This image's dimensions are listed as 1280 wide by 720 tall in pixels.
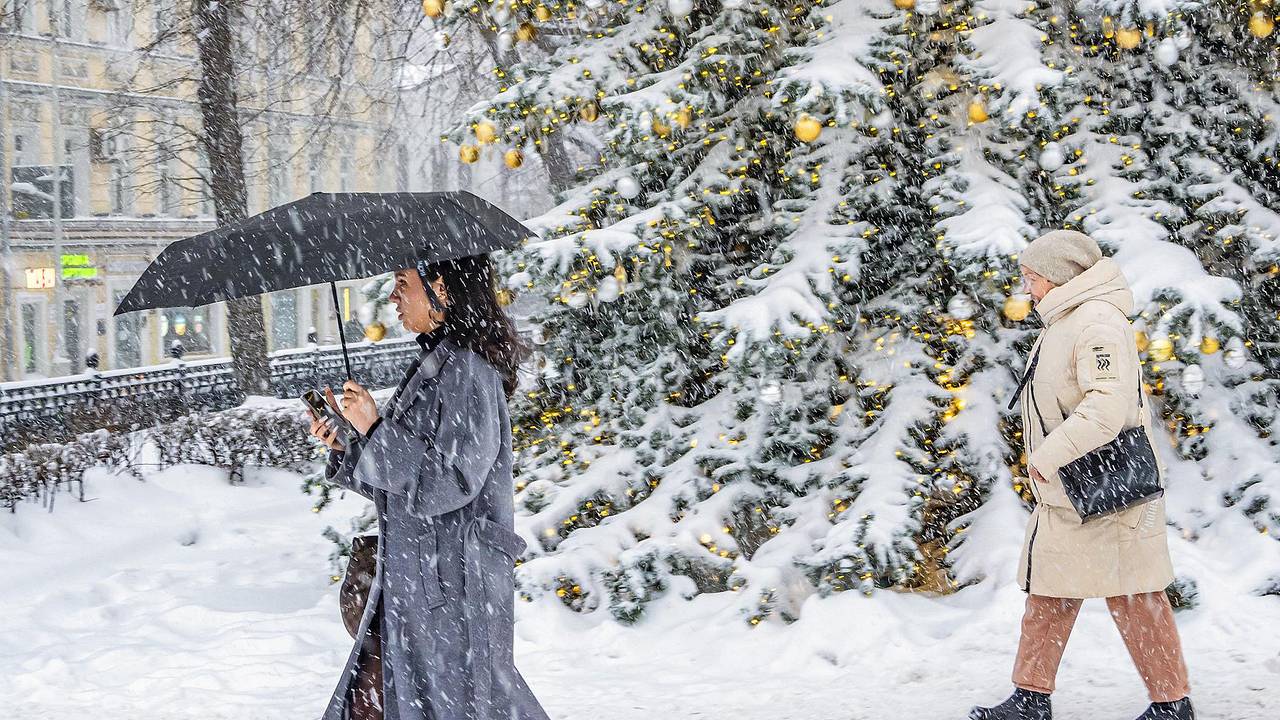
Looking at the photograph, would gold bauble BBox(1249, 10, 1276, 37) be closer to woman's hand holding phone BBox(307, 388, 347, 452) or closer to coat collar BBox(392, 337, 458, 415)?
coat collar BBox(392, 337, 458, 415)

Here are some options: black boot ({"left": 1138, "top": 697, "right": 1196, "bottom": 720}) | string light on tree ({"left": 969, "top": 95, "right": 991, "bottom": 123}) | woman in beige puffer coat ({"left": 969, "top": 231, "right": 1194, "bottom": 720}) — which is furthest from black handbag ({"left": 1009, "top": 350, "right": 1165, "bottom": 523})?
string light on tree ({"left": 969, "top": 95, "right": 991, "bottom": 123})

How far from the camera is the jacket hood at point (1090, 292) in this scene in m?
4.07

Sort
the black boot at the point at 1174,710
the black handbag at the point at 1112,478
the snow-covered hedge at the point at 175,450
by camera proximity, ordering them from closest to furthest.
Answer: the black handbag at the point at 1112,478
the black boot at the point at 1174,710
the snow-covered hedge at the point at 175,450

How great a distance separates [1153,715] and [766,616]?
2173 millimetres

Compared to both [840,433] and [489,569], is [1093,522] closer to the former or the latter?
[489,569]

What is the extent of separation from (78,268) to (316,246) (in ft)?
109

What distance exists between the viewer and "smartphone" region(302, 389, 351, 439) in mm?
3098

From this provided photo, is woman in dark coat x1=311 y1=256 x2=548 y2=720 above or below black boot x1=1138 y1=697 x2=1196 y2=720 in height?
above

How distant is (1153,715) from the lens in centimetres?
421

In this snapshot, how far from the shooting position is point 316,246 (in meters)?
3.18

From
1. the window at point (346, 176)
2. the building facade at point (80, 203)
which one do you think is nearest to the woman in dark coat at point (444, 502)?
the building facade at point (80, 203)

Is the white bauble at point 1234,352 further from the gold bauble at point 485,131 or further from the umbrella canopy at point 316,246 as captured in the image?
the gold bauble at point 485,131

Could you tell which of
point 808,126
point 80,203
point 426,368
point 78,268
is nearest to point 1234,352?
point 808,126

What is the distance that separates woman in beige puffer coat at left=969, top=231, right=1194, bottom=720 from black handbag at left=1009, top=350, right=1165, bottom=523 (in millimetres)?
47
